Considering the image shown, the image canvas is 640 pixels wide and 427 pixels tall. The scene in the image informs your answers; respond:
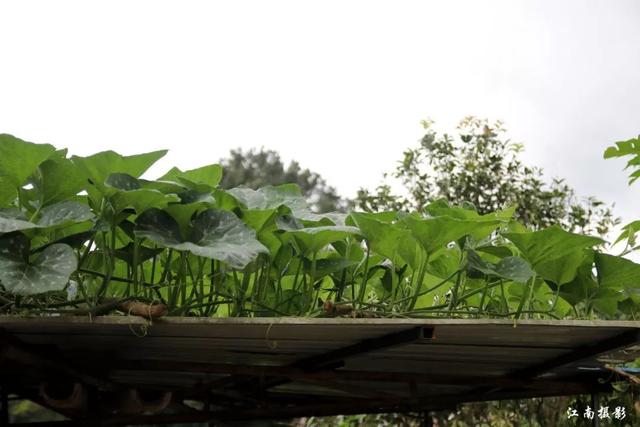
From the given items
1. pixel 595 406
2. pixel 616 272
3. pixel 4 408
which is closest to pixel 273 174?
pixel 595 406

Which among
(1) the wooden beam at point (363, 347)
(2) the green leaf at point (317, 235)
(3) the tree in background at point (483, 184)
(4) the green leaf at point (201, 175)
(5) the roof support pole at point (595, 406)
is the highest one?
(3) the tree in background at point (483, 184)

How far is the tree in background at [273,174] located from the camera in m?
22.1

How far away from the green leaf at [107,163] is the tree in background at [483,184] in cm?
501

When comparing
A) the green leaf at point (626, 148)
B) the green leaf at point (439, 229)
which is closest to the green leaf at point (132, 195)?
the green leaf at point (439, 229)

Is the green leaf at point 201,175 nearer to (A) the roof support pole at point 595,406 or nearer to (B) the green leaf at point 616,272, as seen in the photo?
(B) the green leaf at point 616,272

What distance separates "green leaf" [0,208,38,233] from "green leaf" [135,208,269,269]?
20cm

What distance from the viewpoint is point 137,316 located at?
174cm

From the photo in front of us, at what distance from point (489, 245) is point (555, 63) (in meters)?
3.99

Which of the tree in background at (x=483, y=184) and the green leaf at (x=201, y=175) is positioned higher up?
the tree in background at (x=483, y=184)

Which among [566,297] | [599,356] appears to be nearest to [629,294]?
[566,297]

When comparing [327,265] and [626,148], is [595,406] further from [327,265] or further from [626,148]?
[327,265]

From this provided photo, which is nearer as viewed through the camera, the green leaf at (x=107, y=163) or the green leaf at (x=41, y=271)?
the green leaf at (x=41, y=271)

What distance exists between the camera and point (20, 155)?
1.77 meters

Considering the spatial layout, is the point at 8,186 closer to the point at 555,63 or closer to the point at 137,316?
the point at 137,316
